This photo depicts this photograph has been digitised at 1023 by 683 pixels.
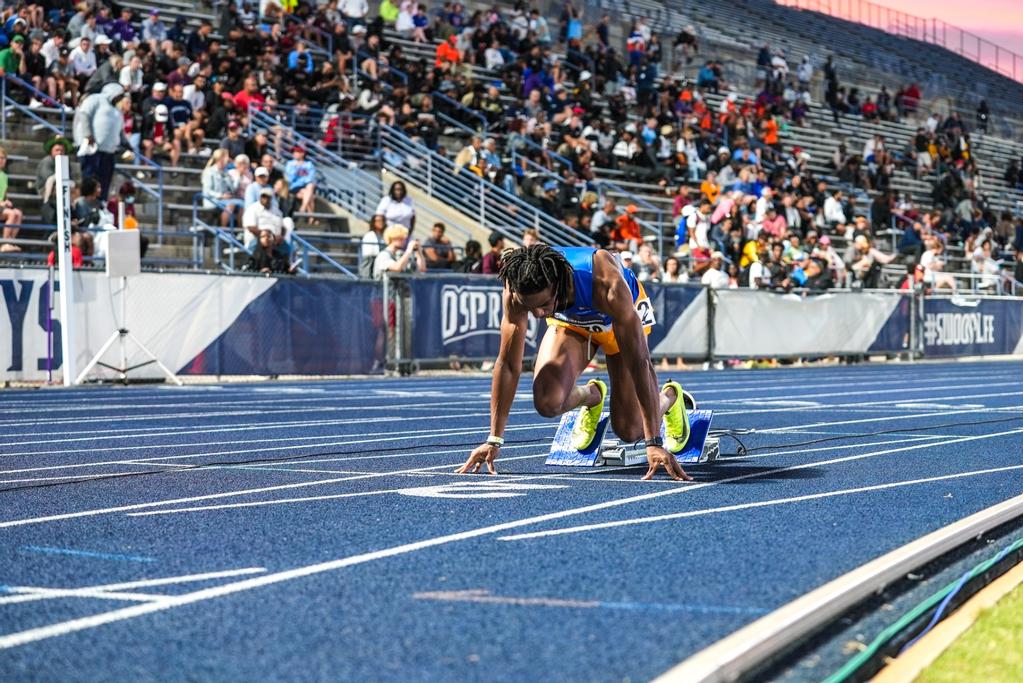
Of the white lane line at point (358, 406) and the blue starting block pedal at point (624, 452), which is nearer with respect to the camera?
the blue starting block pedal at point (624, 452)

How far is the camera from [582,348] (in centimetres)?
822

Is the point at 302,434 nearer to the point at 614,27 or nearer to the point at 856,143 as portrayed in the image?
the point at 614,27

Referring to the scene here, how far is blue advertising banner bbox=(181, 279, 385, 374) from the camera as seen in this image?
18594mm

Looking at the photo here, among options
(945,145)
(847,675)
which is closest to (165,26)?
(847,675)

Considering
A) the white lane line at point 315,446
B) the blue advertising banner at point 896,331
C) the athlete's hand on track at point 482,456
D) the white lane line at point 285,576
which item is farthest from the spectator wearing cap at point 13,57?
the white lane line at point 285,576

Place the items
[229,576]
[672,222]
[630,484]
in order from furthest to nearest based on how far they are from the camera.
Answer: [672,222] < [630,484] < [229,576]

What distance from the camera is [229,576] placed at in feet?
16.2

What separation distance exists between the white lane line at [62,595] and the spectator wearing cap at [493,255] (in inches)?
653

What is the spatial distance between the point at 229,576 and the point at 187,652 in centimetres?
110

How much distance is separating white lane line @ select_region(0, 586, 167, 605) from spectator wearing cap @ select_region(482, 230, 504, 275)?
54.4 feet

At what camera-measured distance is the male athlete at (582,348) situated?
6820mm

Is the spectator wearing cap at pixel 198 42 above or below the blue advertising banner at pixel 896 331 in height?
above

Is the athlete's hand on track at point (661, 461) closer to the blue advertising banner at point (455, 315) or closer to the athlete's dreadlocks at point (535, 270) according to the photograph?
the athlete's dreadlocks at point (535, 270)

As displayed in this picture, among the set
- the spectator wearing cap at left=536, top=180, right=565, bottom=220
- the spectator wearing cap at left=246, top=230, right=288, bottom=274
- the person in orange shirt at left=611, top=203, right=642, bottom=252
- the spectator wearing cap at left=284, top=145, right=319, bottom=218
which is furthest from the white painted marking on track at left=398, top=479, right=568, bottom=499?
the spectator wearing cap at left=536, top=180, right=565, bottom=220
